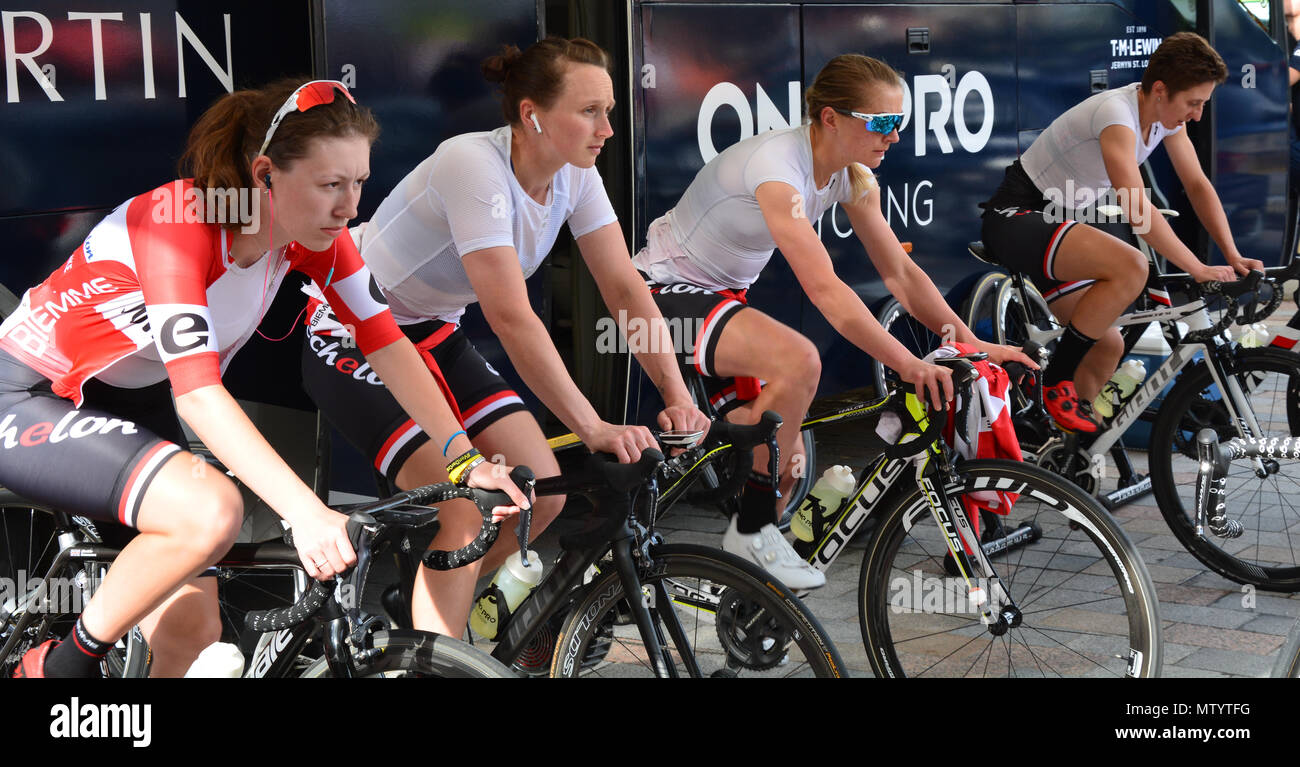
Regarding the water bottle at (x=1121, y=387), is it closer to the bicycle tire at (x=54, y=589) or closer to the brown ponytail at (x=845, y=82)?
the brown ponytail at (x=845, y=82)

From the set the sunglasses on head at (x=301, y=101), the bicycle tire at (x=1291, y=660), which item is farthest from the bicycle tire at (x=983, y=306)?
the sunglasses on head at (x=301, y=101)

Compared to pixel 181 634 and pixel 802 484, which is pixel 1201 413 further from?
pixel 181 634

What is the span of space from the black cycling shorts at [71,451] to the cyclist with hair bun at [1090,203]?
3.98m

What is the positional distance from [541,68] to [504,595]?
1376 mm

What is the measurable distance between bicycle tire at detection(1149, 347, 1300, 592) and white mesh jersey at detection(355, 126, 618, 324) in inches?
103

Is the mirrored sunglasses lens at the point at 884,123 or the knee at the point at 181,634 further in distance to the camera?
the mirrored sunglasses lens at the point at 884,123

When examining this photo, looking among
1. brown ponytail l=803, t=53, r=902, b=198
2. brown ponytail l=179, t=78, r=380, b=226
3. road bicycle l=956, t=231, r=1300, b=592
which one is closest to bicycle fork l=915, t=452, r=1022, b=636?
brown ponytail l=803, t=53, r=902, b=198

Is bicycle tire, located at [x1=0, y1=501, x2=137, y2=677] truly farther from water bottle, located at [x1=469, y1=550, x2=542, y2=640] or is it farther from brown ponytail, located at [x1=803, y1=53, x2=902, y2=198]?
brown ponytail, located at [x1=803, y1=53, x2=902, y2=198]

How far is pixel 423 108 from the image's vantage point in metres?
4.92

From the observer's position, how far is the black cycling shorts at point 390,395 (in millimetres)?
3510

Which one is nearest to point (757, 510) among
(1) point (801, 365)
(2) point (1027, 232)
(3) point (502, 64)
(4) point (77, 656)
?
(1) point (801, 365)

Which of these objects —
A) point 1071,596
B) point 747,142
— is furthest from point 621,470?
point 1071,596

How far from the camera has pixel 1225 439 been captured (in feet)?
17.3
